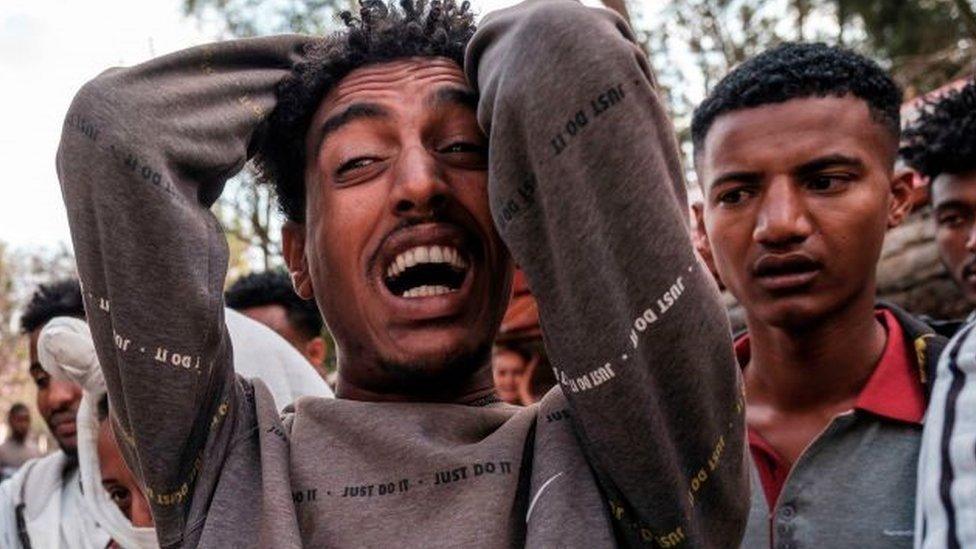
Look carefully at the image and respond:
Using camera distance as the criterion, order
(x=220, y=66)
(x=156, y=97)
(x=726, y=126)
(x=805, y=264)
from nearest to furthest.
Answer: (x=156, y=97) < (x=220, y=66) < (x=805, y=264) < (x=726, y=126)

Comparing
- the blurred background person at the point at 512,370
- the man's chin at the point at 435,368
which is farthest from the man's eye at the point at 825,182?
the blurred background person at the point at 512,370

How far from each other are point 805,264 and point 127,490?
2.11 metres

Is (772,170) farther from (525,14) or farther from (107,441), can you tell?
(107,441)

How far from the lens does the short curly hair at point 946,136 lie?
333 centimetres

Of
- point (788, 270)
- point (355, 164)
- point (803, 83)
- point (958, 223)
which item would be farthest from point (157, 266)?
point (958, 223)

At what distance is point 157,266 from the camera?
1.65 m

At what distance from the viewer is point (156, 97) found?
1.75 meters

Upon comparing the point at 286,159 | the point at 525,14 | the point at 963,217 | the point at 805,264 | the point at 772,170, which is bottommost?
the point at 963,217

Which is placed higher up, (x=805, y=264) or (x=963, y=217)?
(x=805, y=264)

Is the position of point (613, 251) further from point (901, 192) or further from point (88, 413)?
point (88, 413)

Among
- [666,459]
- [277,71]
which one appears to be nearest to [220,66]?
[277,71]

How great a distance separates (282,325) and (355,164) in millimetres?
3749

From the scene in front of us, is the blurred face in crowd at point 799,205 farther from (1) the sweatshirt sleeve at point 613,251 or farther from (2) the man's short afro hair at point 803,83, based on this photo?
(1) the sweatshirt sleeve at point 613,251

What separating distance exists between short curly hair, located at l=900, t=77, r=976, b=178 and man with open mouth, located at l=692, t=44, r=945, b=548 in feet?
2.72
